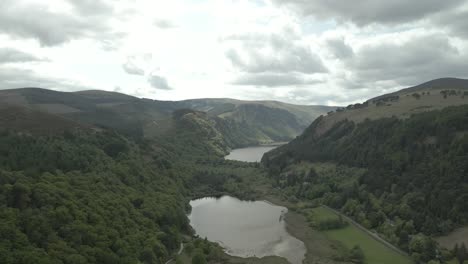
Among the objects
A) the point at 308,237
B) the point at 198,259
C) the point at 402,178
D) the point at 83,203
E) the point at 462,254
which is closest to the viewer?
the point at 462,254

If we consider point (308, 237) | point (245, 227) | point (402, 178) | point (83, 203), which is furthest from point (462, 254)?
point (83, 203)

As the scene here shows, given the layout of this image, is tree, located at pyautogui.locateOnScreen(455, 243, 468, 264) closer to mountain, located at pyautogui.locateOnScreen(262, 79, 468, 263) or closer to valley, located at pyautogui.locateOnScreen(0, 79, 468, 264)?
valley, located at pyautogui.locateOnScreen(0, 79, 468, 264)

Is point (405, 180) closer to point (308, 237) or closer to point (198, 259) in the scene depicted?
point (308, 237)

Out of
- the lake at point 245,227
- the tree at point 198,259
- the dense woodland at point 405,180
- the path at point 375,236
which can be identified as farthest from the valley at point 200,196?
the lake at point 245,227

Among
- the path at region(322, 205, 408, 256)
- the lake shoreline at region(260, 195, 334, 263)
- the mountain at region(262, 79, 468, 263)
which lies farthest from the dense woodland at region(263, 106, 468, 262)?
the lake shoreline at region(260, 195, 334, 263)

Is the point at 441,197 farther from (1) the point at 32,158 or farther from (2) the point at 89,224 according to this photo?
(1) the point at 32,158

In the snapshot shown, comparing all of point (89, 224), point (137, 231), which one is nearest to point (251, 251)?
point (137, 231)

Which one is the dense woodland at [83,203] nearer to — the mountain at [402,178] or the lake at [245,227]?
the lake at [245,227]
